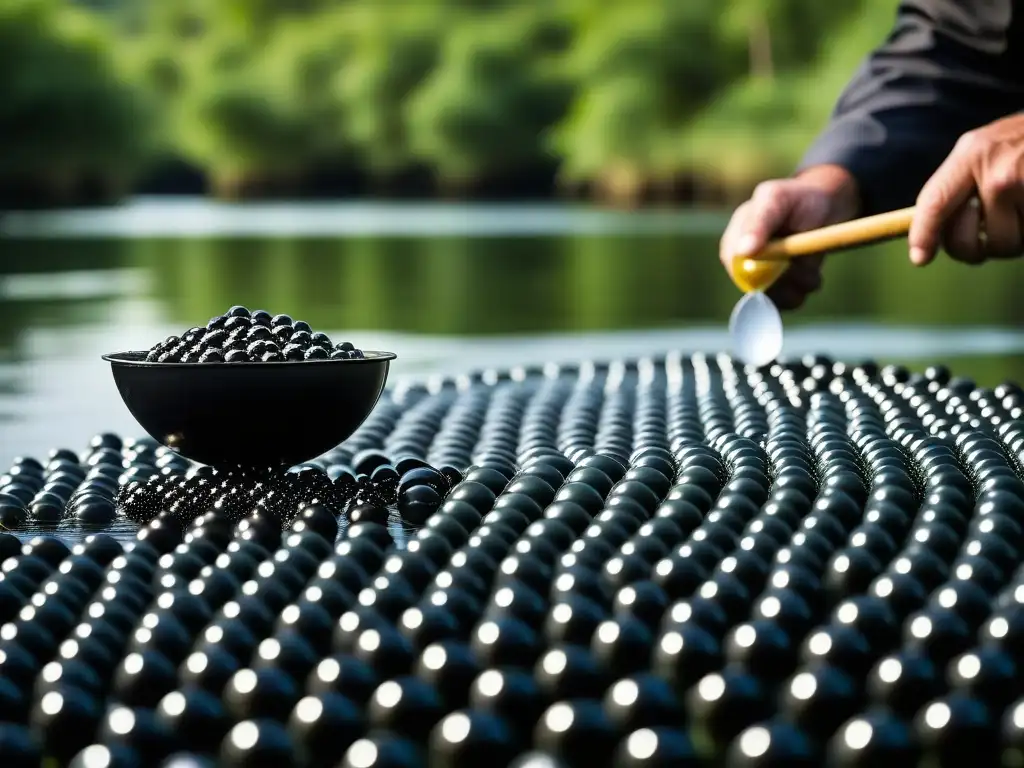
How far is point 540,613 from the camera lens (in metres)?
1.45

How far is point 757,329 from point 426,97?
154ft

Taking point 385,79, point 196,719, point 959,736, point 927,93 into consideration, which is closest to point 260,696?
point 196,719

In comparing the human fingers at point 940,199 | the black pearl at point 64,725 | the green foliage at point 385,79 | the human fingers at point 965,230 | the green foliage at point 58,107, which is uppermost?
the black pearl at point 64,725

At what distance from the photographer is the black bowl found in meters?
1.92

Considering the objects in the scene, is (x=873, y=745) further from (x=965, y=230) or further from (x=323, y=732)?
(x=965, y=230)

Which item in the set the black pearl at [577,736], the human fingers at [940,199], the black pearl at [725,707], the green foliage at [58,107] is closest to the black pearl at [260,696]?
the black pearl at [577,736]

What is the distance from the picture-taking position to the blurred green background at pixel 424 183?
23.5 feet

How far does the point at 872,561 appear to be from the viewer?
153 centimetres

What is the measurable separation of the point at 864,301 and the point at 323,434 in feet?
25.8

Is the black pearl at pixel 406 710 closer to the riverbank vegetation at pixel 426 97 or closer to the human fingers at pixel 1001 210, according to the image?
the human fingers at pixel 1001 210

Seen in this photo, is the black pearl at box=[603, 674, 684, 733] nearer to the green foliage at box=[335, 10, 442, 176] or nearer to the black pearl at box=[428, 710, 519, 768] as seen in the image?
the black pearl at box=[428, 710, 519, 768]

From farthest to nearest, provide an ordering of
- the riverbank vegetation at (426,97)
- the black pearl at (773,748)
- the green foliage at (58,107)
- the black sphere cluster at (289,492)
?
1. the green foliage at (58,107)
2. the riverbank vegetation at (426,97)
3. the black sphere cluster at (289,492)
4. the black pearl at (773,748)

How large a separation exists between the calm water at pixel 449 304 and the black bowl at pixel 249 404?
135cm

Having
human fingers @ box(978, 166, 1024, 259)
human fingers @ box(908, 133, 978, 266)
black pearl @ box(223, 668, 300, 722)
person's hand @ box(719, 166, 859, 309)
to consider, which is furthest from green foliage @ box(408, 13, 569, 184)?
black pearl @ box(223, 668, 300, 722)
